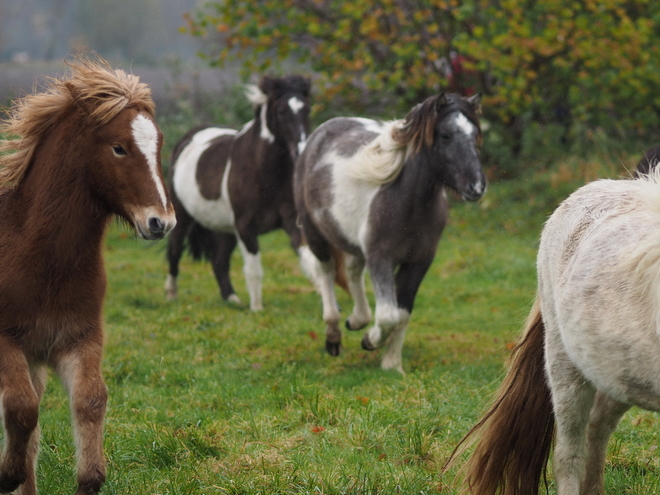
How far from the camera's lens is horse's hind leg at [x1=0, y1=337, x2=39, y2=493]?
10.9ft

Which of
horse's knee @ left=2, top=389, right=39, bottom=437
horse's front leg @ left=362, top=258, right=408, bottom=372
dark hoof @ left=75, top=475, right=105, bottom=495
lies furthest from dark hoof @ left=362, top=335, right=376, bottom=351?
horse's knee @ left=2, top=389, right=39, bottom=437

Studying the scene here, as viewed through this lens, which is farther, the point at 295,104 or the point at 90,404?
the point at 295,104

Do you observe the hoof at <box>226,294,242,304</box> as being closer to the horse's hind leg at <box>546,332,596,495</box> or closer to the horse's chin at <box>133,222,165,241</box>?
the horse's chin at <box>133,222,165,241</box>

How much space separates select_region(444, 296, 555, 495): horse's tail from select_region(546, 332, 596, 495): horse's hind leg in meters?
0.21

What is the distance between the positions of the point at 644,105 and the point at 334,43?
5.43 m

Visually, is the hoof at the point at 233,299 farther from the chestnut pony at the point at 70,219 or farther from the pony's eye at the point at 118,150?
the pony's eye at the point at 118,150

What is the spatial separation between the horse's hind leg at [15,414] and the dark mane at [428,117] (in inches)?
138

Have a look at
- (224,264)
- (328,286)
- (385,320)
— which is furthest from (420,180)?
(224,264)

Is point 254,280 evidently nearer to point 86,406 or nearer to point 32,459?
point 32,459

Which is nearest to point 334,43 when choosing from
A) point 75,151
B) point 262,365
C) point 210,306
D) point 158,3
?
point 210,306

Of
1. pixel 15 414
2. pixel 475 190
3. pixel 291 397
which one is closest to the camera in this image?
pixel 15 414

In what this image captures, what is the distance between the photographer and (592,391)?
10.9 feet

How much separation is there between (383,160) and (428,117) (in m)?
0.48

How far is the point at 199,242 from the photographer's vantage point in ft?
34.0
